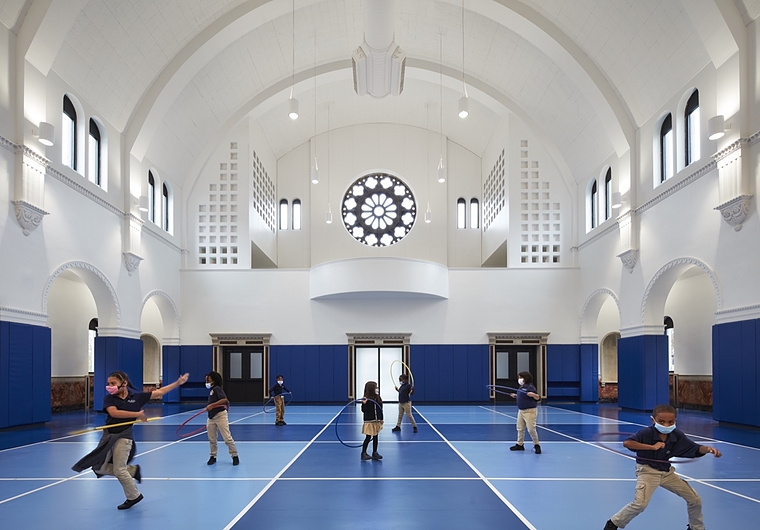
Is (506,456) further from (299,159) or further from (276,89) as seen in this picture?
(299,159)

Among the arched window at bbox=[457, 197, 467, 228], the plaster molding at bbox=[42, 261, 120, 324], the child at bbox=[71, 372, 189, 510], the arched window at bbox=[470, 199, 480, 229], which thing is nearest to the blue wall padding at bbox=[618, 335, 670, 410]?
the arched window at bbox=[470, 199, 480, 229]

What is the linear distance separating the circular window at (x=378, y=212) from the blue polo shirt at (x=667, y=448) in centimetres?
2966

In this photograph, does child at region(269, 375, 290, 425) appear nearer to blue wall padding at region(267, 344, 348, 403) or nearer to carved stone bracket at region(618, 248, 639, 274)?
blue wall padding at region(267, 344, 348, 403)

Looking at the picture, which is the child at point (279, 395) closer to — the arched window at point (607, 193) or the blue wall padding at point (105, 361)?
the blue wall padding at point (105, 361)

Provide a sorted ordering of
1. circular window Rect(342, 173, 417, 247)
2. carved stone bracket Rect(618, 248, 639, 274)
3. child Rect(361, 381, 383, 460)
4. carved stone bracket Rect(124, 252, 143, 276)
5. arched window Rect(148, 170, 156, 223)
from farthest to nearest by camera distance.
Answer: circular window Rect(342, 173, 417, 247), arched window Rect(148, 170, 156, 223), carved stone bracket Rect(124, 252, 143, 276), carved stone bracket Rect(618, 248, 639, 274), child Rect(361, 381, 383, 460)

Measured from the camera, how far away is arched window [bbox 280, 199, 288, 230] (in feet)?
121

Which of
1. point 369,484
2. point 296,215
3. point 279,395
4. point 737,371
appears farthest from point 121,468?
point 296,215

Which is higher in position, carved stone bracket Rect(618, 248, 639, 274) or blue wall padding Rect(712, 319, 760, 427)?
carved stone bracket Rect(618, 248, 639, 274)

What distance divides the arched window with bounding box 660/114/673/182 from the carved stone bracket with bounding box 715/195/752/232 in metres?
4.59

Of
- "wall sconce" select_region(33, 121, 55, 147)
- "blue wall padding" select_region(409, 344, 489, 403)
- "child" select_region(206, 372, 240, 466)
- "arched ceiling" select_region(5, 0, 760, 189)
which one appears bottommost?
"blue wall padding" select_region(409, 344, 489, 403)

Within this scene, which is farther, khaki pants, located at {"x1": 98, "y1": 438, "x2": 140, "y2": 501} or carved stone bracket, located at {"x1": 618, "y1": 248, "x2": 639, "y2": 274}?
carved stone bracket, located at {"x1": 618, "y1": 248, "x2": 639, "y2": 274}

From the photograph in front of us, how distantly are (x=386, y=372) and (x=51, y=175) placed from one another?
18.2 metres

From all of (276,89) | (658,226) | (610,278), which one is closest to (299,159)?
(276,89)

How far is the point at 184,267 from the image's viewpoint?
31.4 meters
